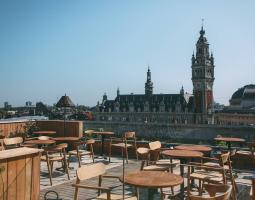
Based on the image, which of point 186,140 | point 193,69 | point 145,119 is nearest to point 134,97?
point 145,119

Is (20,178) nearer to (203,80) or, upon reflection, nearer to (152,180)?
(152,180)

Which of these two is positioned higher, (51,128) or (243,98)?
(243,98)

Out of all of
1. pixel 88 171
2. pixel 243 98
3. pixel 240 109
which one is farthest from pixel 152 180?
pixel 243 98

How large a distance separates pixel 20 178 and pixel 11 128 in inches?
377

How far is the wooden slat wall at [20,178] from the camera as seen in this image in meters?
5.30

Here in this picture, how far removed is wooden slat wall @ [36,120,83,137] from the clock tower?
6791 cm

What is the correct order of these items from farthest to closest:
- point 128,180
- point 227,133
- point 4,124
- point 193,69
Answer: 1. point 193,69
2. point 227,133
3. point 4,124
4. point 128,180

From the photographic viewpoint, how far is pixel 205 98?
80375 millimetres

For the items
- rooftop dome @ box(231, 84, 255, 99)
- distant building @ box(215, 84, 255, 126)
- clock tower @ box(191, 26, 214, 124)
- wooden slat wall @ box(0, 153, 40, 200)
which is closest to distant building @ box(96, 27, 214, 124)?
clock tower @ box(191, 26, 214, 124)

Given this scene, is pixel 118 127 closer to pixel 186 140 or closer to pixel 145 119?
pixel 186 140

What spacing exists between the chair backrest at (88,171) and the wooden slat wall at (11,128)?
9497mm

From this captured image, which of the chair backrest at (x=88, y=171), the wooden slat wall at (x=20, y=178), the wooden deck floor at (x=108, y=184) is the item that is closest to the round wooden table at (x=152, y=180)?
the chair backrest at (x=88, y=171)

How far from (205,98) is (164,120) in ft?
38.9

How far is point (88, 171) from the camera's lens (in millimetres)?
5195
